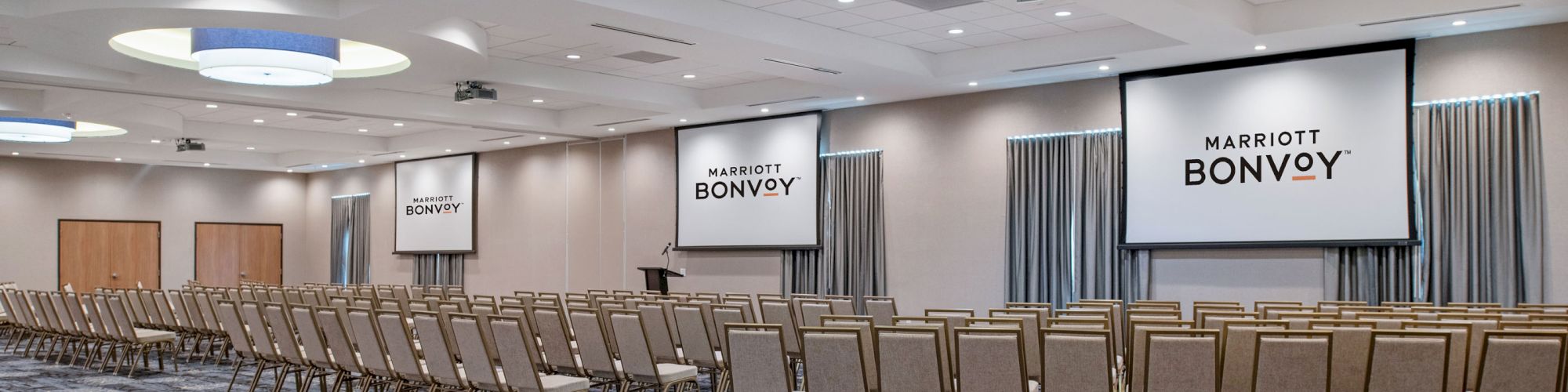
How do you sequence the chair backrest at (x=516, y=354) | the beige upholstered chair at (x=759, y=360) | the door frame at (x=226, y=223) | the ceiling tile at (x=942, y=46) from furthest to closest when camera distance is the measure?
the door frame at (x=226, y=223), the ceiling tile at (x=942, y=46), the chair backrest at (x=516, y=354), the beige upholstered chair at (x=759, y=360)

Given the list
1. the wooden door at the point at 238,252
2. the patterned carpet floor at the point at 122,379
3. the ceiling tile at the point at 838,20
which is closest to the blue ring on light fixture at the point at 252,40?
the patterned carpet floor at the point at 122,379

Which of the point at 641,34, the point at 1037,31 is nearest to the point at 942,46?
the point at 1037,31

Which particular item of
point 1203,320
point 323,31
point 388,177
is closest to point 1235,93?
point 1203,320

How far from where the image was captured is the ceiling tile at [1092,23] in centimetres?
988

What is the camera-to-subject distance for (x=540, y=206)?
59.4 ft

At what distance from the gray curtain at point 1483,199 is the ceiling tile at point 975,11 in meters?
3.68

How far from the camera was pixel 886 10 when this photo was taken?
941 cm

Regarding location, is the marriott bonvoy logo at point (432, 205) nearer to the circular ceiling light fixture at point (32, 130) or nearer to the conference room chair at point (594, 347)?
the circular ceiling light fixture at point (32, 130)

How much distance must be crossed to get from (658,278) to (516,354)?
903 centimetres

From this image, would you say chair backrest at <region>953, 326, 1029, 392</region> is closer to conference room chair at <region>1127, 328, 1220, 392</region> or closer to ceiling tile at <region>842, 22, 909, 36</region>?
conference room chair at <region>1127, 328, 1220, 392</region>

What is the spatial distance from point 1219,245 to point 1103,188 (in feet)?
4.38

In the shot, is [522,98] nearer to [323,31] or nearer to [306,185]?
[323,31]

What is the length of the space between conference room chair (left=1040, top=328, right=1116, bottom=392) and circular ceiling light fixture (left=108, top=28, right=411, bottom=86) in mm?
6072

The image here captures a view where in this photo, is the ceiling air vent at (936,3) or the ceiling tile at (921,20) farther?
the ceiling tile at (921,20)
